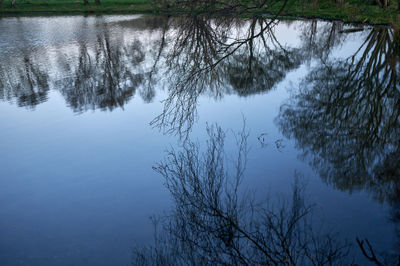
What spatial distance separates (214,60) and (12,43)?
15.1 metres

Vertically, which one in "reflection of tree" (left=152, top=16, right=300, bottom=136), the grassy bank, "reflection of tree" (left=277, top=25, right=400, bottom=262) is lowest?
"reflection of tree" (left=277, top=25, right=400, bottom=262)

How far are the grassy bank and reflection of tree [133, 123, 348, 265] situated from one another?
1840 centimetres

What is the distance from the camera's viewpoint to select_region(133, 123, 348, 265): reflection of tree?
616cm

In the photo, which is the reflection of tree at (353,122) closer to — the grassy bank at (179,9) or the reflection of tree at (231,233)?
the reflection of tree at (231,233)

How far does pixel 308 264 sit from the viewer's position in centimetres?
603

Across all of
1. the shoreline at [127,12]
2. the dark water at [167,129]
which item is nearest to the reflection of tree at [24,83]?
the dark water at [167,129]

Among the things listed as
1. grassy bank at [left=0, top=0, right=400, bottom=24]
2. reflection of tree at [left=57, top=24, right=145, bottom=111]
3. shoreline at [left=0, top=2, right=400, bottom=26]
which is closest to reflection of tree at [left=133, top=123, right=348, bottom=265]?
reflection of tree at [left=57, top=24, right=145, bottom=111]

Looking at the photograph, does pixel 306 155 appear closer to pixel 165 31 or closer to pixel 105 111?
pixel 105 111

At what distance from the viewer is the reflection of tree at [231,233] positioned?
6164 millimetres

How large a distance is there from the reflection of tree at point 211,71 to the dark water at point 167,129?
0.08m

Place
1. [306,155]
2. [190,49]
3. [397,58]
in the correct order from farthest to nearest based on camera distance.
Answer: [190,49], [397,58], [306,155]

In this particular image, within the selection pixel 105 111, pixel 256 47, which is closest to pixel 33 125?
pixel 105 111

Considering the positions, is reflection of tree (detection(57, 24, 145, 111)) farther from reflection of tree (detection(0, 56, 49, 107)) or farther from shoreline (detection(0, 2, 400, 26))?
shoreline (detection(0, 2, 400, 26))

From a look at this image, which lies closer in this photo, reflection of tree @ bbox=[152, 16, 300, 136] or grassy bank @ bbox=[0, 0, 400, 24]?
reflection of tree @ bbox=[152, 16, 300, 136]
